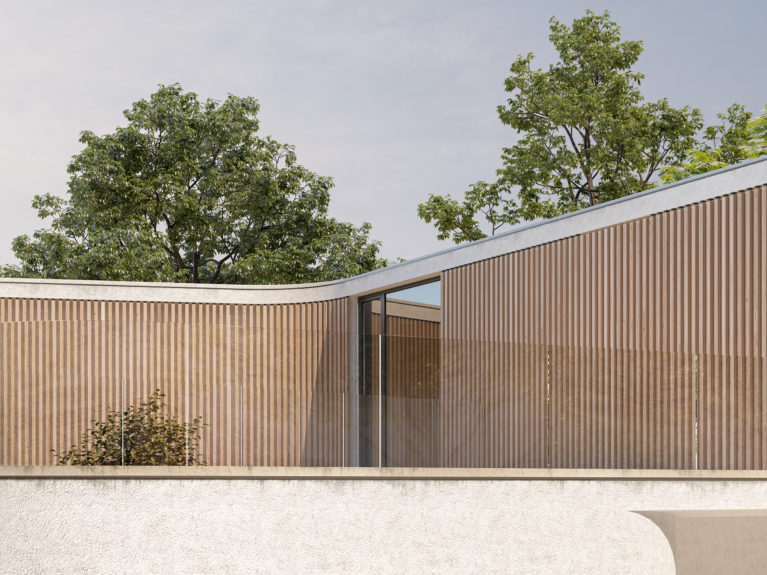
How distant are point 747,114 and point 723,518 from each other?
2278cm

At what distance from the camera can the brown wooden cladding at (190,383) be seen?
26.6 feet

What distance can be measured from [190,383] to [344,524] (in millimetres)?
2001

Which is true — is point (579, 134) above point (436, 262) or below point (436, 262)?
above

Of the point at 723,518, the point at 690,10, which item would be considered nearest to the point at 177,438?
the point at 723,518

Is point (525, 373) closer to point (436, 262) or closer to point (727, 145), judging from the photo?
point (436, 262)

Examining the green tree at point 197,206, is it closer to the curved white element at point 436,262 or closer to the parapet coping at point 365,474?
the curved white element at point 436,262

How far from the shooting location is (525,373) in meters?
9.76

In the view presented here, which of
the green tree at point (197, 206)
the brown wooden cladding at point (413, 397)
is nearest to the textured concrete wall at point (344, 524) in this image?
the brown wooden cladding at point (413, 397)

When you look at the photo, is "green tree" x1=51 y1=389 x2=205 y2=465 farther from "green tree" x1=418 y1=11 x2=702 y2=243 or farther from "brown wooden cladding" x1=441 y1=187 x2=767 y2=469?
"green tree" x1=418 y1=11 x2=702 y2=243

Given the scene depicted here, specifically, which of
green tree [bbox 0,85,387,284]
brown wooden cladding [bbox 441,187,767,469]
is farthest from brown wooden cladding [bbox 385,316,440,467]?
green tree [bbox 0,85,387,284]

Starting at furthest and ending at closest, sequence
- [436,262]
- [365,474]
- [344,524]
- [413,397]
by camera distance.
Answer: [436,262] < [413,397] < [365,474] < [344,524]

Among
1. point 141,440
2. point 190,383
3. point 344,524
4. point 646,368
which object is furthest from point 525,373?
point 141,440

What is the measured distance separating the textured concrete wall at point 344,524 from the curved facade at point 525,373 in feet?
1.35

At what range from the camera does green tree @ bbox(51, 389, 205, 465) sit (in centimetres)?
779
